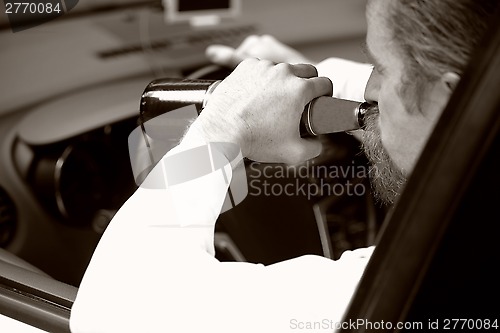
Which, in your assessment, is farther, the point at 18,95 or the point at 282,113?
the point at 18,95

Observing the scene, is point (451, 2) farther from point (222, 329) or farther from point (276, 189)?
point (276, 189)

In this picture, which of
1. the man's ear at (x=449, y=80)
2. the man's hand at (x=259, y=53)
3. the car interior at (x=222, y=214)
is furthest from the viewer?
the man's hand at (x=259, y=53)

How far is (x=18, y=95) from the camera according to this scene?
1.60m

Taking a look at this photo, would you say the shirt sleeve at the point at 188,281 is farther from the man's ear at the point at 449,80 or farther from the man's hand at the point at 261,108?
the man's ear at the point at 449,80

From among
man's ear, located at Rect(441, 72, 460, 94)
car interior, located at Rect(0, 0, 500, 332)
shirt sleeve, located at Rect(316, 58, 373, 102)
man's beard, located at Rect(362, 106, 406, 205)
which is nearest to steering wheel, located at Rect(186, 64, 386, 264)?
car interior, located at Rect(0, 0, 500, 332)

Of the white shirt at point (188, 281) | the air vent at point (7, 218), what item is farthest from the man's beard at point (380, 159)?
the air vent at point (7, 218)

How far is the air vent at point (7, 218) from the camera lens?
1418 millimetres

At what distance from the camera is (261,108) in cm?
97

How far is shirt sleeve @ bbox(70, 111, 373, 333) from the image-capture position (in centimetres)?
86

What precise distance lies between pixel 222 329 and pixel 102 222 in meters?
0.74

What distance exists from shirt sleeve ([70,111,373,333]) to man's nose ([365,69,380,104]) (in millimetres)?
226

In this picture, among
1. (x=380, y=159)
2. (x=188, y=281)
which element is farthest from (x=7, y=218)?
(x=380, y=159)

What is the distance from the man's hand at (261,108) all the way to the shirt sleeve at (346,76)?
301mm

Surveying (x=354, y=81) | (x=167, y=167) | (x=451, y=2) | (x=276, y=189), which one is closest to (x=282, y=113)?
(x=167, y=167)
